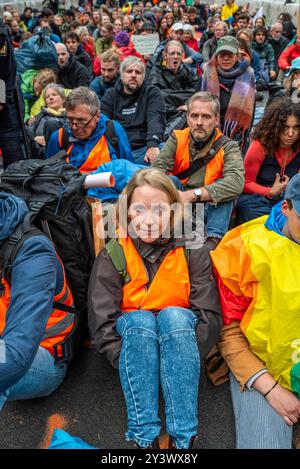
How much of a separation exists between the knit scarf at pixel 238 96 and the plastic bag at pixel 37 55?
2.35 m

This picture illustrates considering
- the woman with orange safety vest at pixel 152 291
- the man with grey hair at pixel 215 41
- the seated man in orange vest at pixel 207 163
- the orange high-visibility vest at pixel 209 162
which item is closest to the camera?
the woman with orange safety vest at pixel 152 291

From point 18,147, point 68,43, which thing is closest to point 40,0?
point 68,43

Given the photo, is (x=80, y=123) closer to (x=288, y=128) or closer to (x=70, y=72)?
(x=288, y=128)

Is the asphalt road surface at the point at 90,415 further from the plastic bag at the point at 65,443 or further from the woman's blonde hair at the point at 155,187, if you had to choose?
the woman's blonde hair at the point at 155,187

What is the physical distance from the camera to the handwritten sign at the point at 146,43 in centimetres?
740

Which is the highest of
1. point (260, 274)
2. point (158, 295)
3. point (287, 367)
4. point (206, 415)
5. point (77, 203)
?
point (77, 203)

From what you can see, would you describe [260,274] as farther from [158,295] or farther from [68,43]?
[68,43]

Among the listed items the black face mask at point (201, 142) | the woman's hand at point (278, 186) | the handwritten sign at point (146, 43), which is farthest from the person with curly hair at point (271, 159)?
the handwritten sign at point (146, 43)

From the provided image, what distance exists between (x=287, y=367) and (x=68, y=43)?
23.5 ft

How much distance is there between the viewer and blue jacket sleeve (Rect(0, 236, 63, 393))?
174cm

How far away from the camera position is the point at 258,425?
1968 millimetres

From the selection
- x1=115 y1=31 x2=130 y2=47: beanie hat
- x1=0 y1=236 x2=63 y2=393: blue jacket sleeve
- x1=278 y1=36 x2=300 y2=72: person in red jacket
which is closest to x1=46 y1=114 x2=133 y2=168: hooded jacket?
x1=0 y1=236 x2=63 y2=393: blue jacket sleeve
